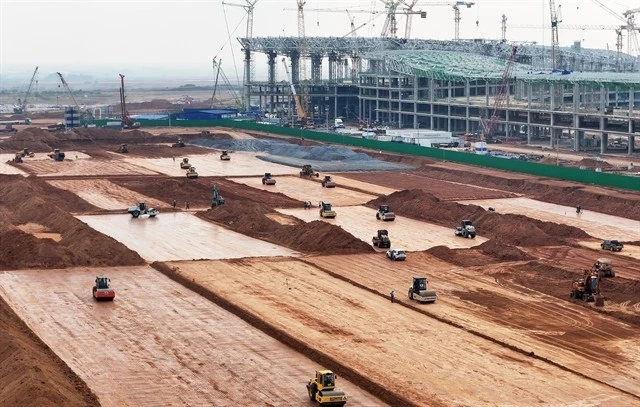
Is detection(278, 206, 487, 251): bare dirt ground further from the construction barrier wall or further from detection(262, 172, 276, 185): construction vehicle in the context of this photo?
the construction barrier wall

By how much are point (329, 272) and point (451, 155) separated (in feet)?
153

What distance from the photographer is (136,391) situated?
104 ft

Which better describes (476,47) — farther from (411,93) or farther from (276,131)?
(276,131)

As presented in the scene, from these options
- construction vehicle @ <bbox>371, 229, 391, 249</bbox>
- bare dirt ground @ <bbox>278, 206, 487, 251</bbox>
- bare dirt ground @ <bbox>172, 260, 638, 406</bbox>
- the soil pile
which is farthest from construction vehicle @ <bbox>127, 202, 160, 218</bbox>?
bare dirt ground @ <bbox>172, 260, 638, 406</bbox>

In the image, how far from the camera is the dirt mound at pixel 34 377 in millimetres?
28906

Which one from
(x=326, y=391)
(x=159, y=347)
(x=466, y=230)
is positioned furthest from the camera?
(x=466, y=230)

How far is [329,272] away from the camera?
4850 centimetres

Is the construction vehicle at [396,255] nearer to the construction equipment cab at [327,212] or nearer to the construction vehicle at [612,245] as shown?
the construction vehicle at [612,245]

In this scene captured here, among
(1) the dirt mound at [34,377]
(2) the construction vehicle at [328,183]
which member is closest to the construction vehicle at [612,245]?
(1) the dirt mound at [34,377]

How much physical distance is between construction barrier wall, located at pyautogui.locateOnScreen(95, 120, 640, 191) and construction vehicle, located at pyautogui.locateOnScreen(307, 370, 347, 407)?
45716 millimetres

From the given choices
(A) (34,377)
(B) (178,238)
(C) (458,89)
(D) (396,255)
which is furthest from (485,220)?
(C) (458,89)

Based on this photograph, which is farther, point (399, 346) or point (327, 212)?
point (327, 212)

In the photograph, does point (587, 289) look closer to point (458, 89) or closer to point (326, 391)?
point (326, 391)

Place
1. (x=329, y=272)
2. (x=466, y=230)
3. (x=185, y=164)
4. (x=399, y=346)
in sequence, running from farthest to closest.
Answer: (x=185, y=164), (x=466, y=230), (x=329, y=272), (x=399, y=346)
